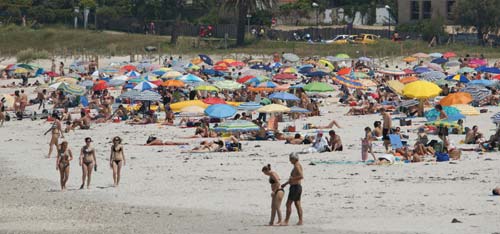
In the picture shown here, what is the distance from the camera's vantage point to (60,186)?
23.0m

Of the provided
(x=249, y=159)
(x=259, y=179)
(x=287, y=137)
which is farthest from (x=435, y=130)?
(x=259, y=179)

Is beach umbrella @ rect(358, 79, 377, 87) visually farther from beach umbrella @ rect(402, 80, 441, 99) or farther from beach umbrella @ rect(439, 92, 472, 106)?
beach umbrella @ rect(439, 92, 472, 106)

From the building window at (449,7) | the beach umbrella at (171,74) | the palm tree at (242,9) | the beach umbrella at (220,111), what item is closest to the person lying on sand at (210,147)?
the beach umbrella at (220,111)

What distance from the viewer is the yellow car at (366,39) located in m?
62.2

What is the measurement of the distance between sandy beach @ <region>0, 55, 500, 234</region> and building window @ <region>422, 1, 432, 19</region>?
40.8 metres

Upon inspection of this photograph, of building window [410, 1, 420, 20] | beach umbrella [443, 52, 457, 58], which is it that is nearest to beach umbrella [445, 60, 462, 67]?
beach umbrella [443, 52, 457, 58]

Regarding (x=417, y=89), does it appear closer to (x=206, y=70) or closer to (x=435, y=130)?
(x=435, y=130)

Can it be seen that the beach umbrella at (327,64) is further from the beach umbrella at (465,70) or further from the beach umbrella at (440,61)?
the beach umbrella at (465,70)

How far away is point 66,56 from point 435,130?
3857 cm

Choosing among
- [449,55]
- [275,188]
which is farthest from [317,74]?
[275,188]

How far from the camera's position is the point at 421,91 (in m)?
33.9

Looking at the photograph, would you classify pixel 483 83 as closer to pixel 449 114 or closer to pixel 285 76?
pixel 285 76

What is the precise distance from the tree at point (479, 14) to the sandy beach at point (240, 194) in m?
32.3

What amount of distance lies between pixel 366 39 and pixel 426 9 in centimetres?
843
